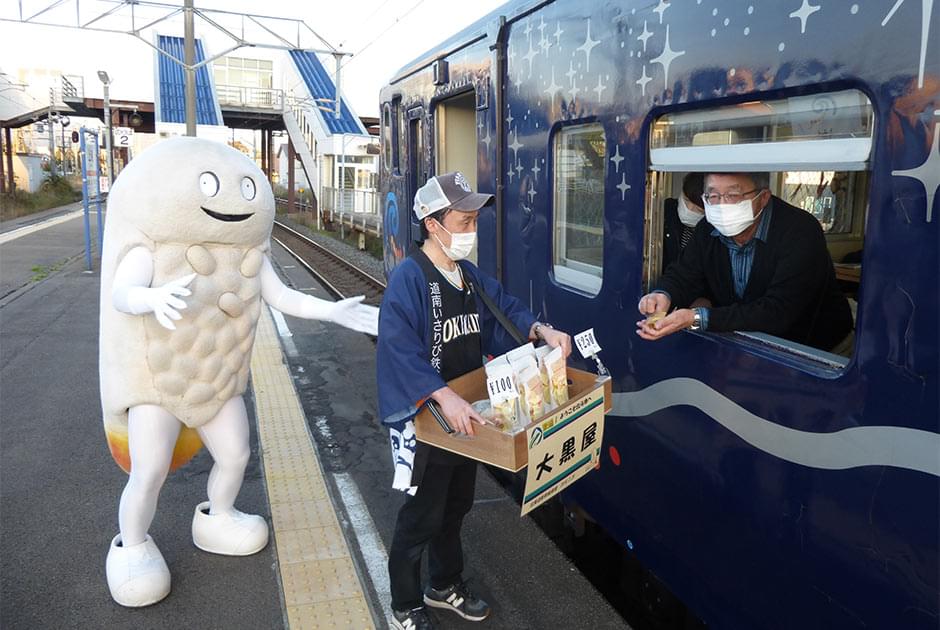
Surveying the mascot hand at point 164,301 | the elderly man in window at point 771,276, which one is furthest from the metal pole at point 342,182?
the elderly man in window at point 771,276

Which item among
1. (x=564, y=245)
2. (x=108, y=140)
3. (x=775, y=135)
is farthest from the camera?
(x=108, y=140)

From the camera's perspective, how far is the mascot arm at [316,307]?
3359mm

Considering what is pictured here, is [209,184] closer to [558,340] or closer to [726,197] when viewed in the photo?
[558,340]

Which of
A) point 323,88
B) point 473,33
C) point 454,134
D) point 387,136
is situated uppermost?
point 323,88

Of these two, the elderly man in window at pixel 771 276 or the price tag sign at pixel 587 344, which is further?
the price tag sign at pixel 587 344

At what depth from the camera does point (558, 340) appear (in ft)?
Result: 9.56

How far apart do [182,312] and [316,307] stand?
0.62m

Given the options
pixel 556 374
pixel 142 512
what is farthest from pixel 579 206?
pixel 142 512

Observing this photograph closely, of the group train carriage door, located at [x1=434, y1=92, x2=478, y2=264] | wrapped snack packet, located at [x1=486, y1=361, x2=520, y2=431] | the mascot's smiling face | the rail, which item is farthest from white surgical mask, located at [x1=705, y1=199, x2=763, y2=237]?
the rail

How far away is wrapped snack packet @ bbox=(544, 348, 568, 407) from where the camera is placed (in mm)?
2742

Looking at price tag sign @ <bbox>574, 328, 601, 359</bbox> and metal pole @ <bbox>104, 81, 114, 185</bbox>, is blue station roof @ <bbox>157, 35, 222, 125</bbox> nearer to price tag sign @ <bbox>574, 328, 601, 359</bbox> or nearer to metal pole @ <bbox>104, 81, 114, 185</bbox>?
metal pole @ <bbox>104, 81, 114, 185</bbox>

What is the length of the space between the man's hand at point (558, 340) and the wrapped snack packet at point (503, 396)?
339 mm

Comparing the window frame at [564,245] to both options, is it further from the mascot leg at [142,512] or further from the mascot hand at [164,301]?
the mascot leg at [142,512]

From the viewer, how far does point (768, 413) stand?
2355mm
